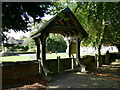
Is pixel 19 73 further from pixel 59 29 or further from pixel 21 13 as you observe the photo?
pixel 59 29

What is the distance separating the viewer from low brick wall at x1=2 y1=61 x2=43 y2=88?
20.0 ft

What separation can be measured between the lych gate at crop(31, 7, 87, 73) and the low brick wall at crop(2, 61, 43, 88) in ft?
2.05

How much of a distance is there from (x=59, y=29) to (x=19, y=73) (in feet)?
14.5

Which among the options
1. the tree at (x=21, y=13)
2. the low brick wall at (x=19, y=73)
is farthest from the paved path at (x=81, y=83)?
the tree at (x=21, y=13)

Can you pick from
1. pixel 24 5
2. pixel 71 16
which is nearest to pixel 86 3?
pixel 71 16

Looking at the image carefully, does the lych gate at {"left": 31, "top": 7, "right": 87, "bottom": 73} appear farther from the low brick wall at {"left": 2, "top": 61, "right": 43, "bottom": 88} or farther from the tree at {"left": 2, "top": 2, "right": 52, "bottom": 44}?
the tree at {"left": 2, "top": 2, "right": 52, "bottom": 44}

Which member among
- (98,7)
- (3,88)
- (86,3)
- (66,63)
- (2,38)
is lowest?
(3,88)

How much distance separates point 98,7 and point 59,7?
2.54m

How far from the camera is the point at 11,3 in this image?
6.86 meters

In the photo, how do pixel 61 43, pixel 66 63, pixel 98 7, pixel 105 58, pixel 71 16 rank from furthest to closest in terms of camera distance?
pixel 61 43 < pixel 105 58 < pixel 66 63 < pixel 71 16 < pixel 98 7

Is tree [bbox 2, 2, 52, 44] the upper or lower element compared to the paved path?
upper

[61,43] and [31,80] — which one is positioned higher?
[61,43]

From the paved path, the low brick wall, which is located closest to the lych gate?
the low brick wall

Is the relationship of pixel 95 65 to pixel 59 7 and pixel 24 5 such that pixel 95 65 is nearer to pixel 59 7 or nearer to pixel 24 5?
pixel 59 7
